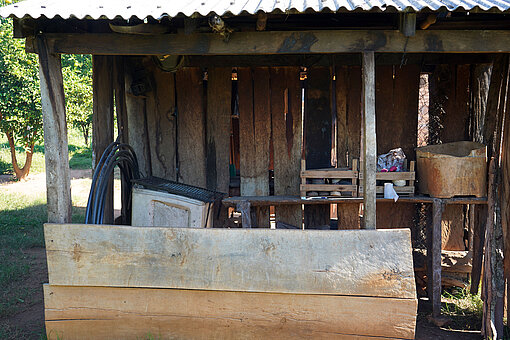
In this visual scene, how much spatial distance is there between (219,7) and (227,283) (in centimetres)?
234

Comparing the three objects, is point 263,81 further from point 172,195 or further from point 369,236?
point 369,236

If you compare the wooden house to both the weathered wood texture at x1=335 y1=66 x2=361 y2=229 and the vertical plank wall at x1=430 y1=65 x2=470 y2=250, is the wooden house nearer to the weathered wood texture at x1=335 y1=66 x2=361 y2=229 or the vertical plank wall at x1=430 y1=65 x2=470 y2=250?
the vertical plank wall at x1=430 y1=65 x2=470 y2=250

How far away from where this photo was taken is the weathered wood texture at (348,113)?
530 centimetres

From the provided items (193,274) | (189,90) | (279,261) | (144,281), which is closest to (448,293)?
(279,261)

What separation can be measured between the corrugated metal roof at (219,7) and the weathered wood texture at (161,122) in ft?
6.07

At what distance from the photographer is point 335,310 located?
373 centimetres

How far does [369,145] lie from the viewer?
12.5ft

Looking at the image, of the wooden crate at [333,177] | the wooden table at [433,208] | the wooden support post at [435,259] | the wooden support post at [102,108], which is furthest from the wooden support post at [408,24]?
the wooden support post at [102,108]

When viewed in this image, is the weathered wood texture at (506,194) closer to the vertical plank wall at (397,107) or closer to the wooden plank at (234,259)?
the vertical plank wall at (397,107)

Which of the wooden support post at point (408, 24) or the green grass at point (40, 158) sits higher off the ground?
the wooden support post at point (408, 24)

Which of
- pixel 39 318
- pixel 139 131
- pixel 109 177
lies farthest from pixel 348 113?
pixel 39 318

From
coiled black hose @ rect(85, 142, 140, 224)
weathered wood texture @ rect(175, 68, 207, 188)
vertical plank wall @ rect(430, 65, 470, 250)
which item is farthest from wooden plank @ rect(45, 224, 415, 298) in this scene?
vertical plank wall @ rect(430, 65, 470, 250)

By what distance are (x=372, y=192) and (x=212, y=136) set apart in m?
2.38

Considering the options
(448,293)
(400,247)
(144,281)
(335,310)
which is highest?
(400,247)
